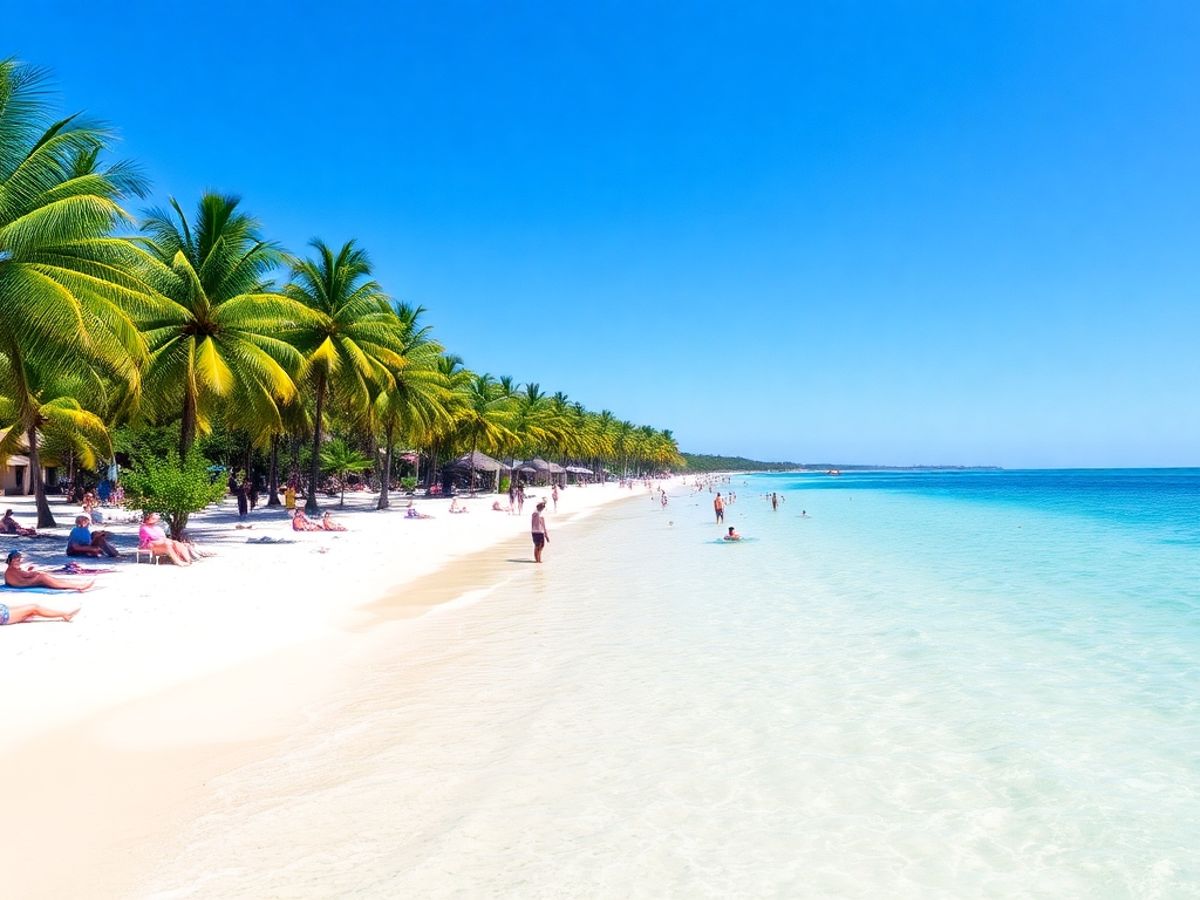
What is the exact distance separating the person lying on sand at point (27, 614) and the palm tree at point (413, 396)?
1931 cm

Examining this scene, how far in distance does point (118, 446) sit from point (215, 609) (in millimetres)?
27195

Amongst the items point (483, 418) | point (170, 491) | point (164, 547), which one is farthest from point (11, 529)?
point (483, 418)

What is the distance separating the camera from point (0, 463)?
66.7 feet

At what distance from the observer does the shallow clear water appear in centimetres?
430

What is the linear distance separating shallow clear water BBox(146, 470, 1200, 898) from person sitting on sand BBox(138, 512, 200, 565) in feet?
19.5

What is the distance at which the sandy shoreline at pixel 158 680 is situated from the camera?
176 inches

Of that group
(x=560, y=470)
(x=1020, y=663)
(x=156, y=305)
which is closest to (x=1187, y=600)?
(x=1020, y=663)

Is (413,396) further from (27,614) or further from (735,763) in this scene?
(735,763)

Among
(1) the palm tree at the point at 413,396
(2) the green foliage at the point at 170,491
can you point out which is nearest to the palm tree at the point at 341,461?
(1) the palm tree at the point at 413,396

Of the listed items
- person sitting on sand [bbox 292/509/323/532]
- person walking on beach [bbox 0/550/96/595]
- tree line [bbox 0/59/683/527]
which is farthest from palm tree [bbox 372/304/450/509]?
person walking on beach [bbox 0/550/96/595]

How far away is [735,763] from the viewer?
5871mm

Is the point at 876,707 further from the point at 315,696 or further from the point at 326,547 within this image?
the point at 326,547

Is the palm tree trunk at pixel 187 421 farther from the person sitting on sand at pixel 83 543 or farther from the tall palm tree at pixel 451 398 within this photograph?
the tall palm tree at pixel 451 398

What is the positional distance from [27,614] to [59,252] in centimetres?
759
